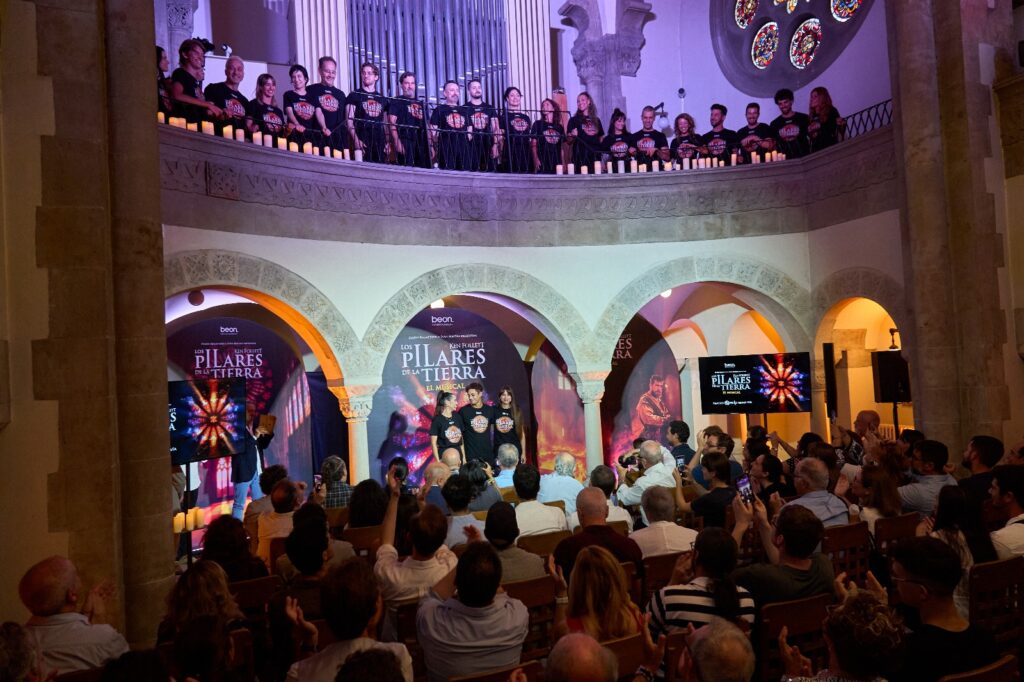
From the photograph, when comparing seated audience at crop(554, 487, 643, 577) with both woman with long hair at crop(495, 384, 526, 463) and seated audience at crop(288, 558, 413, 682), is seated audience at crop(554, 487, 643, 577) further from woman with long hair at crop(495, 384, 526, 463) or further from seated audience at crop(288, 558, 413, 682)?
woman with long hair at crop(495, 384, 526, 463)

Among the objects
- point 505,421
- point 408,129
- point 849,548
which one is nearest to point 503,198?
point 408,129

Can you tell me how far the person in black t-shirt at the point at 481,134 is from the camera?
34.2ft

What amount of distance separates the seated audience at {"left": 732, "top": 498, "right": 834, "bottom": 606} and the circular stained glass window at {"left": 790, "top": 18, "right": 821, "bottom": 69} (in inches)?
406

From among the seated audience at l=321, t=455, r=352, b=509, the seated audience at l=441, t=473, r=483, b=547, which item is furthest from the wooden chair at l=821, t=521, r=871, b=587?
the seated audience at l=321, t=455, r=352, b=509

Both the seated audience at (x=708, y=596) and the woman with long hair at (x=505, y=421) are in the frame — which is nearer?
the seated audience at (x=708, y=596)

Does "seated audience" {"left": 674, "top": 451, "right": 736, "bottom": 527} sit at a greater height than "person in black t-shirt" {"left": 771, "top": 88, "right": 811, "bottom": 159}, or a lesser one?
lesser

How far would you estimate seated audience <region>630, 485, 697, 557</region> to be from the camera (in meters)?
4.27

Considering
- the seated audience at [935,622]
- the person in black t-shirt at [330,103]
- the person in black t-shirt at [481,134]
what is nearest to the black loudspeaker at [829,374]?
the person in black t-shirt at [481,134]

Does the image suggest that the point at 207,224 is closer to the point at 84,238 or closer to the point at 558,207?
the point at 84,238

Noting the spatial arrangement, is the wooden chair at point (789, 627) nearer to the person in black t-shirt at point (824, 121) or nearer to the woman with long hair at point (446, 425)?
the woman with long hair at point (446, 425)

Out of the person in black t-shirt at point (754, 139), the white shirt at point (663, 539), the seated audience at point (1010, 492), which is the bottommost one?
the white shirt at point (663, 539)

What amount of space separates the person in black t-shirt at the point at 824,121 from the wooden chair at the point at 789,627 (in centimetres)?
859

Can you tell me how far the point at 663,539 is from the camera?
14.0 feet

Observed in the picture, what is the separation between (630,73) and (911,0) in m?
6.05
